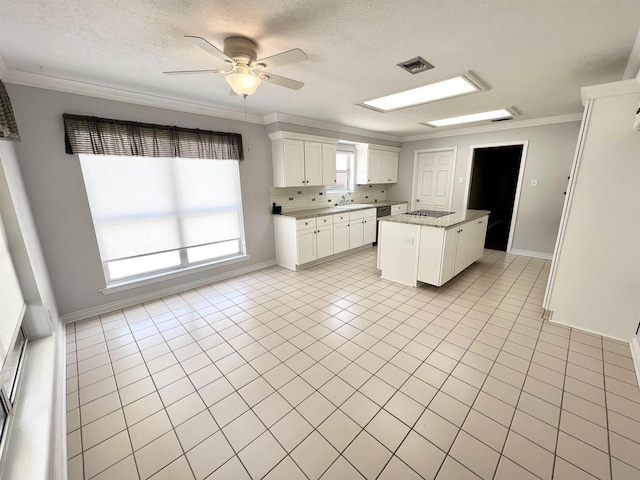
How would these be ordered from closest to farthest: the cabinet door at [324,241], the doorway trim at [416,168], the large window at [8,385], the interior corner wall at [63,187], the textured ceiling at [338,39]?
the large window at [8,385], the textured ceiling at [338,39], the interior corner wall at [63,187], the cabinet door at [324,241], the doorway trim at [416,168]

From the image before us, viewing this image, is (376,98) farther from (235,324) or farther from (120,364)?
(120,364)

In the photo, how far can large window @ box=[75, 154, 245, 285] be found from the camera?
2863 mm

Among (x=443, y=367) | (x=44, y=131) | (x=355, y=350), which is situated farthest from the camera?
(x=44, y=131)

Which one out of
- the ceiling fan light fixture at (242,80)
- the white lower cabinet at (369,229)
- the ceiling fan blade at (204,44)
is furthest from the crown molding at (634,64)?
the white lower cabinet at (369,229)

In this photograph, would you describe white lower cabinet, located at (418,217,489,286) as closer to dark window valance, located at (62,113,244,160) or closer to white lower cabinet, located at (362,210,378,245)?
white lower cabinet, located at (362,210,378,245)

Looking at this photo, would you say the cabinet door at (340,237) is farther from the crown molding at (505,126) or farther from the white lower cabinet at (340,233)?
the crown molding at (505,126)

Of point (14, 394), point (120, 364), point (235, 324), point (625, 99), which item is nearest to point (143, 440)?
point (14, 394)

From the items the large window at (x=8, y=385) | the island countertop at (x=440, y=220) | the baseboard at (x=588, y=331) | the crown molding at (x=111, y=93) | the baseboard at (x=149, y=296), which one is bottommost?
the baseboard at (x=588, y=331)

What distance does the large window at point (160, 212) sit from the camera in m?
2.86

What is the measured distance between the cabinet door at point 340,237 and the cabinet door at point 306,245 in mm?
525

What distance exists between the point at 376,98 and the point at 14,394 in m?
3.85

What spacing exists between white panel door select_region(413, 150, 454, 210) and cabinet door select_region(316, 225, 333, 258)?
112 inches

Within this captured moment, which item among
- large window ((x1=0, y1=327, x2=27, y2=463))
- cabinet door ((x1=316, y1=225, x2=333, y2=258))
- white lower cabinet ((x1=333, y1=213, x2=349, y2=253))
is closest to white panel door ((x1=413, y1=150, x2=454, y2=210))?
white lower cabinet ((x1=333, y1=213, x2=349, y2=253))

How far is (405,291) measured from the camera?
136 inches
